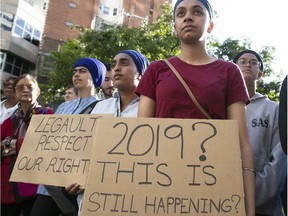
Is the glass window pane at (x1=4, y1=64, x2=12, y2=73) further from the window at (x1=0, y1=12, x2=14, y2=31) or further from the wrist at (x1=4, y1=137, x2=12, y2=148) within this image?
the wrist at (x1=4, y1=137, x2=12, y2=148)

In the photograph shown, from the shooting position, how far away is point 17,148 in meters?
3.07

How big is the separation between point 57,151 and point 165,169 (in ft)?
3.20

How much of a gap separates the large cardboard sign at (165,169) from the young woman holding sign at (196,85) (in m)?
0.20

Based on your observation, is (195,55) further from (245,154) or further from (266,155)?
(266,155)

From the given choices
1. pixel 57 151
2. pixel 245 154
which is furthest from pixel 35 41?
pixel 245 154

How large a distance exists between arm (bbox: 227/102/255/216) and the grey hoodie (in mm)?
490

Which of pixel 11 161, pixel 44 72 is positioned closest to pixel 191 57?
pixel 11 161

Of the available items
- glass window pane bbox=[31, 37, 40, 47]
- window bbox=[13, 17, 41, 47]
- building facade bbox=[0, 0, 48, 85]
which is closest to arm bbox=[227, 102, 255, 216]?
building facade bbox=[0, 0, 48, 85]

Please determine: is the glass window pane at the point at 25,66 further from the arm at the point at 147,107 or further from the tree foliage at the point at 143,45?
the arm at the point at 147,107

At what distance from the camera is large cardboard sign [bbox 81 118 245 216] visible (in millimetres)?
1288

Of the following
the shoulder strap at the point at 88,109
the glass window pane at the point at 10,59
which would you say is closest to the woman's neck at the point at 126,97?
the shoulder strap at the point at 88,109

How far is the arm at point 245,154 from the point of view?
141 cm

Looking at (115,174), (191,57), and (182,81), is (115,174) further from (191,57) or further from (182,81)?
(191,57)

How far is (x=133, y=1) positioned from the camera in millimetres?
39094
